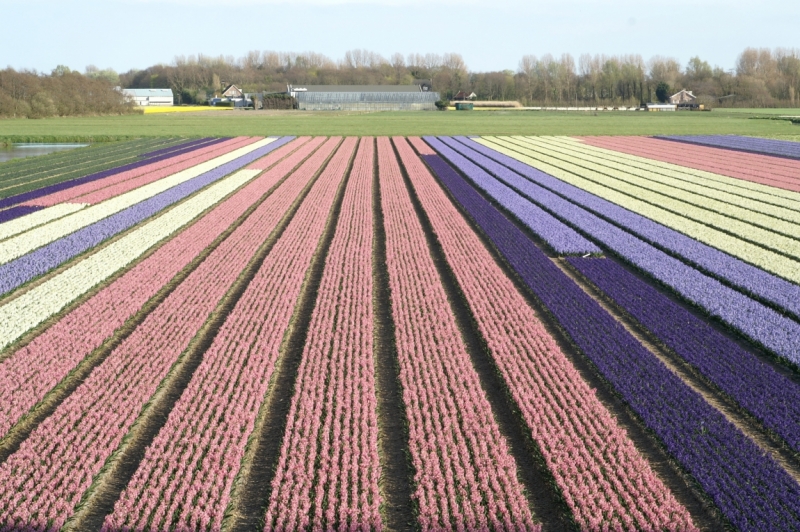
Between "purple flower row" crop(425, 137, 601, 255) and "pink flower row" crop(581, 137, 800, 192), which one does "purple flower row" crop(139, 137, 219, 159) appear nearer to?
"purple flower row" crop(425, 137, 601, 255)

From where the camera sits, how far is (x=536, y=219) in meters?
20.7

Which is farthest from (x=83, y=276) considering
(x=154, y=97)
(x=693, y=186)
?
(x=154, y=97)

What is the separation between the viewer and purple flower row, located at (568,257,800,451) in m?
8.69

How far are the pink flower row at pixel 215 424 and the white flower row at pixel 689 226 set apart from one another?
10568 millimetres

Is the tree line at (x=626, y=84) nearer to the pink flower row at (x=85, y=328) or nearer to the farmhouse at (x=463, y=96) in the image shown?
the farmhouse at (x=463, y=96)

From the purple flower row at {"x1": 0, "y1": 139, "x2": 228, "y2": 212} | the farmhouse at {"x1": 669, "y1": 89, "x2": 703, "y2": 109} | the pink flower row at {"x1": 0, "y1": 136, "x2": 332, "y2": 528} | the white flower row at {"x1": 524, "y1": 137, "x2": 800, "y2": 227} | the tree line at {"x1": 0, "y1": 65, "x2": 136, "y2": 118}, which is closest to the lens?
the pink flower row at {"x1": 0, "y1": 136, "x2": 332, "y2": 528}

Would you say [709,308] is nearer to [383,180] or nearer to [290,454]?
[290,454]

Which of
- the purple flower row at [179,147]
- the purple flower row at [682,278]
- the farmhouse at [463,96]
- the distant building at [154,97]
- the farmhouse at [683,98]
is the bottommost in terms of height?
the purple flower row at [682,278]

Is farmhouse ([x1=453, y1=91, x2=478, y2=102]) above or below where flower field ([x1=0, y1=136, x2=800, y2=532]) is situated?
above

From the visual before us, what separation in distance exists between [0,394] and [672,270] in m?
12.9

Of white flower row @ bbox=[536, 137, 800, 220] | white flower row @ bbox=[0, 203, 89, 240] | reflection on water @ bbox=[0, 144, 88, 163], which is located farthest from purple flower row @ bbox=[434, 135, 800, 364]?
reflection on water @ bbox=[0, 144, 88, 163]

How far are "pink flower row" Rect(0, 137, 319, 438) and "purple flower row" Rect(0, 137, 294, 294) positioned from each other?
1882mm

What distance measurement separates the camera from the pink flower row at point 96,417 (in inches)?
271

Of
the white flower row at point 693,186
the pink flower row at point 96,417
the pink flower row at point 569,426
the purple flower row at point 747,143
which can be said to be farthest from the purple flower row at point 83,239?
the purple flower row at point 747,143
